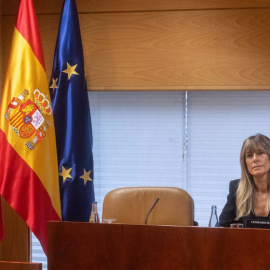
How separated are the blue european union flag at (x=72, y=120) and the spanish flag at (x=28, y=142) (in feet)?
0.58

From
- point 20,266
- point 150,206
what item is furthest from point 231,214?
point 20,266

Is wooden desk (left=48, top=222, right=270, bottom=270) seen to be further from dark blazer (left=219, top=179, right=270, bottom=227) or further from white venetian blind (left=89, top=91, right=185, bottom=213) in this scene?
white venetian blind (left=89, top=91, right=185, bottom=213)

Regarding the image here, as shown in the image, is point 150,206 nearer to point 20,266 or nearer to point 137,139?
point 137,139

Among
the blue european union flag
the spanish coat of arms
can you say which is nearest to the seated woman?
the blue european union flag

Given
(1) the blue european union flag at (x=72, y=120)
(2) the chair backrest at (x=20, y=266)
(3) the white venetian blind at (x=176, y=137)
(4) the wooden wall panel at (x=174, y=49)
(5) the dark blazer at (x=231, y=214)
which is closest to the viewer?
(2) the chair backrest at (x=20, y=266)

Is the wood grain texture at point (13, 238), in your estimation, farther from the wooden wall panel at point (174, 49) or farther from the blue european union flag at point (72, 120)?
the wooden wall panel at point (174, 49)

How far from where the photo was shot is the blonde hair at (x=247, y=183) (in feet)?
10.4

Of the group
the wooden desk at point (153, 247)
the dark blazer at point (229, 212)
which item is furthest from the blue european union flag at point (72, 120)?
the wooden desk at point (153, 247)

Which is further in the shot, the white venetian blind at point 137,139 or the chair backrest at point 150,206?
the white venetian blind at point 137,139

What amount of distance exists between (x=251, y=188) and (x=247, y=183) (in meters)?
0.04

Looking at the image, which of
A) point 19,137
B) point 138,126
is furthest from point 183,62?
point 19,137

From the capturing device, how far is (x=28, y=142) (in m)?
3.52

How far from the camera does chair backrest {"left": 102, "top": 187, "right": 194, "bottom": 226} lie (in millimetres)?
3139

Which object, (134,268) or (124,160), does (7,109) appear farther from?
(134,268)
